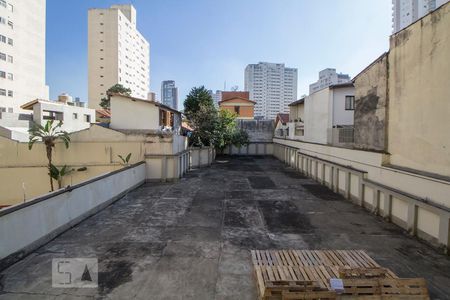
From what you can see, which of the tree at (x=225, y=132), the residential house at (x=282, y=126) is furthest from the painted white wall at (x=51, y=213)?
the residential house at (x=282, y=126)

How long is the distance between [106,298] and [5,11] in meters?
60.0

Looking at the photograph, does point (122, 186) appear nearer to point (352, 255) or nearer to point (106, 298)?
point (106, 298)

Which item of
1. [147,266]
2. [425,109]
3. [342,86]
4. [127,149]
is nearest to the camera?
[147,266]

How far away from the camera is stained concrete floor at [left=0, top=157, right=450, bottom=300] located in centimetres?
612

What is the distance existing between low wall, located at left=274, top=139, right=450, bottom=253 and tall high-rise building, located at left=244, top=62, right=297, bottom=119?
11724 centimetres

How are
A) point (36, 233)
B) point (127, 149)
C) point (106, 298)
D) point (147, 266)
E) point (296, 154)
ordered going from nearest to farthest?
1. point (106, 298)
2. point (147, 266)
3. point (36, 233)
4. point (127, 149)
5. point (296, 154)

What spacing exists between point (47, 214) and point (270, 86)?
133714mm

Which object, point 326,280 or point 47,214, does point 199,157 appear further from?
point 326,280

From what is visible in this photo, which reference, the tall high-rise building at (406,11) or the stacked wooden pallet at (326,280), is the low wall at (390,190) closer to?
the stacked wooden pallet at (326,280)

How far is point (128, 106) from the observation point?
22906mm

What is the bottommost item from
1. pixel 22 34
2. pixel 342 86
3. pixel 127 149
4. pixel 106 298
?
pixel 106 298

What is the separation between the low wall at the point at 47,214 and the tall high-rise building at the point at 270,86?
124935 millimetres

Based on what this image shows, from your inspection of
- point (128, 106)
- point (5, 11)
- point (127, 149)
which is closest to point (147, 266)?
point (127, 149)

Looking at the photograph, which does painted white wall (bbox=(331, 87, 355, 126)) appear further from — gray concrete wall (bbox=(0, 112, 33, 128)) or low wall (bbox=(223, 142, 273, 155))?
gray concrete wall (bbox=(0, 112, 33, 128))
